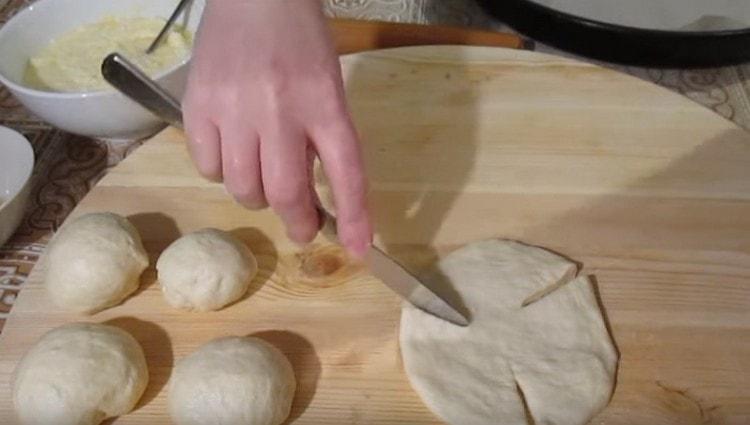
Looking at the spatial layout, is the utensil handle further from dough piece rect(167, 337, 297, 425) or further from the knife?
dough piece rect(167, 337, 297, 425)

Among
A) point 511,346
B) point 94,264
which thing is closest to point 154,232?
point 94,264

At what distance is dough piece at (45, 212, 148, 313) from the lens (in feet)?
3.03

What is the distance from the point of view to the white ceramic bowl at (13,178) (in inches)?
42.1

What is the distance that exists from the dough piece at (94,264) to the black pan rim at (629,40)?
638mm

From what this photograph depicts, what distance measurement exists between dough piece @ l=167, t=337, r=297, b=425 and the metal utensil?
59 cm

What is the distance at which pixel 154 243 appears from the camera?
1027mm

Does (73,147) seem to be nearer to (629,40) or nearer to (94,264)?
(94,264)

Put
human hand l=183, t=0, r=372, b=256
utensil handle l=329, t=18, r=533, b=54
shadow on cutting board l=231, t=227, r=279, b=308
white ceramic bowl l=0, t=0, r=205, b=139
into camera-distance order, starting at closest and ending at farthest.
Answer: human hand l=183, t=0, r=372, b=256 < shadow on cutting board l=231, t=227, r=279, b=308 < white ceramic bowl l=0, t=0, r=205, b=139 < utensil handle l=329, t=18, r=533, b=54

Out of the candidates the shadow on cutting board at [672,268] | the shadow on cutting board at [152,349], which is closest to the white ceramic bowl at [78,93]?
the shadow on cutting board at [152,349]

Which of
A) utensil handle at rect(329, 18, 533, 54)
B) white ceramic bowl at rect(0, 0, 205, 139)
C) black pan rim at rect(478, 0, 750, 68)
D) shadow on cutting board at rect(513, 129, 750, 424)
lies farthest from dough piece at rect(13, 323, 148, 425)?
black pan rim at rect(478, 0, 750, 68)

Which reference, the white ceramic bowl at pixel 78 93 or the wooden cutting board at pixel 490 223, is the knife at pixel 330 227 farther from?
the white ceramic bowl at pixel 78 93

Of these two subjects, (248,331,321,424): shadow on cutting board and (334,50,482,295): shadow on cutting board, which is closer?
(248,331,321,424): shadow on cutting board

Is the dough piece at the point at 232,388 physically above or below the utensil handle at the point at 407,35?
below

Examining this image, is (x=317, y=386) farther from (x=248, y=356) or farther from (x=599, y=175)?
(x=599, y=175)
